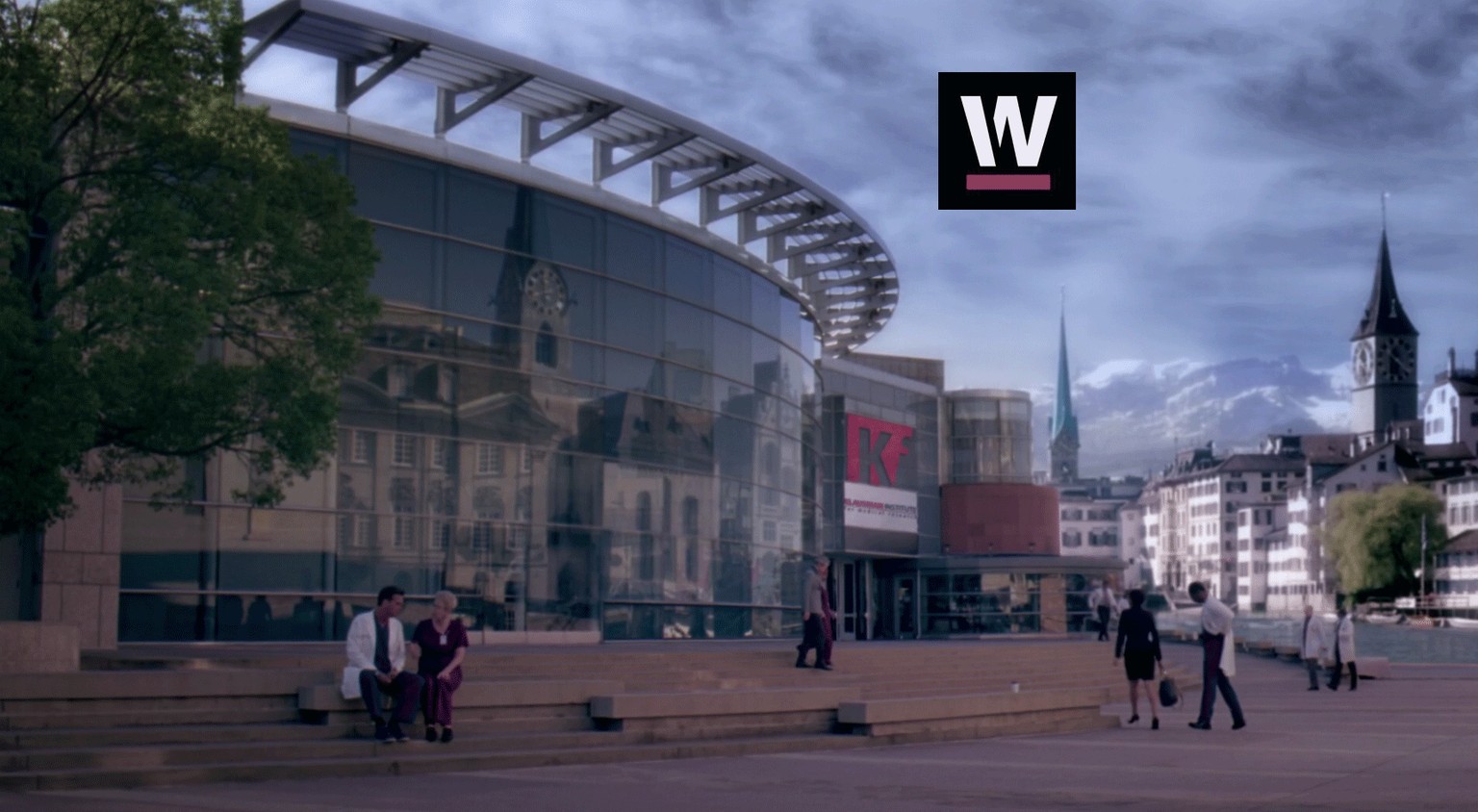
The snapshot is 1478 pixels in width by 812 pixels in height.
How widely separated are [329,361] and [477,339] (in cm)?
1125

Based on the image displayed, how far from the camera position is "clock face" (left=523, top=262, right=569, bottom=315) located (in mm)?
32875

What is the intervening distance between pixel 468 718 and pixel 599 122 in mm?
19367

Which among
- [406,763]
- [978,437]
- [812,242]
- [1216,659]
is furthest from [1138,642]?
[978,437]

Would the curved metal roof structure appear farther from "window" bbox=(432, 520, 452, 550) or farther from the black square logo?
the black square logo

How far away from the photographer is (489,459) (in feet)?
106

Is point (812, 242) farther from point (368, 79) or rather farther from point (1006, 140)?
point (1006, 140)

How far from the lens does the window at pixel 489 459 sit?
32.1 meters

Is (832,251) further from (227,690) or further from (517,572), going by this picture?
(227,690)

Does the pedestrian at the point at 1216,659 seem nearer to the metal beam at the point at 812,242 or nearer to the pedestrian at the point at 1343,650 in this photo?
the pedestrian at the point at 1343,650

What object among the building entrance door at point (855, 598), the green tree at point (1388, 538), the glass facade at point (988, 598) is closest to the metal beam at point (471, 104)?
the building entrance door at point (855, 598)

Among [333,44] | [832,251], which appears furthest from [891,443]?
[333,44]

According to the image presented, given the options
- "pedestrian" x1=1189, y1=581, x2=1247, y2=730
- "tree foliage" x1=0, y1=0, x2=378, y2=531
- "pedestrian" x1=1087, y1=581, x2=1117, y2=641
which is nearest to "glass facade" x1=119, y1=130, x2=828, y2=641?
"tree foliage" x1=0, y1=0, x2=378, y2=531

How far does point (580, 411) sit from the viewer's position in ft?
112

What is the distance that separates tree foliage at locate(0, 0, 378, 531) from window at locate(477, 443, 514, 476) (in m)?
10.9
